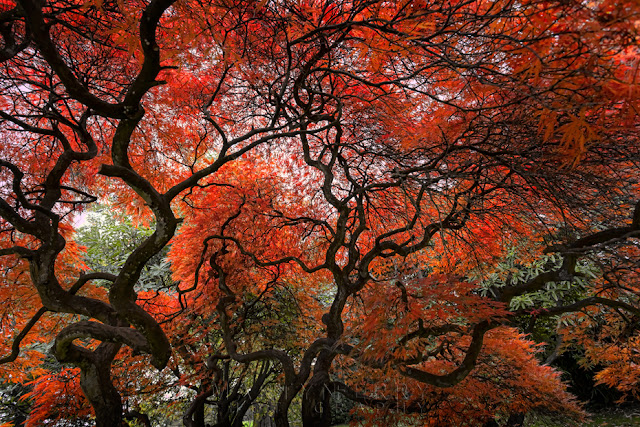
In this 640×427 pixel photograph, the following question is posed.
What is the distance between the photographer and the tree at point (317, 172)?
1992 millimetres

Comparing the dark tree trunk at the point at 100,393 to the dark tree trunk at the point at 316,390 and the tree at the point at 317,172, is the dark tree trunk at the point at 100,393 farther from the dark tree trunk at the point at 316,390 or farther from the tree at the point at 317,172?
the dark tree trunk at the point at 316,390

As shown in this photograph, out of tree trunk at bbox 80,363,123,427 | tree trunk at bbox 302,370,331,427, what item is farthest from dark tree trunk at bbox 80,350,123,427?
tree trunk at bbox 302,370,331,427

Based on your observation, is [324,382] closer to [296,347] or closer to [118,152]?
[296,347]

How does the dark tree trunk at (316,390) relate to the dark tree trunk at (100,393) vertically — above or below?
below

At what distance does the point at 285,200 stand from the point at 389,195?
1.73 m

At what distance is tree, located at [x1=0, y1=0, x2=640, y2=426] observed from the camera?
1.99 meters

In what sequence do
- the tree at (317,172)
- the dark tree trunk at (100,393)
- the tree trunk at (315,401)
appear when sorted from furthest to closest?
the tree trunk at (315,401)
the dark tree trunk at (100,393)
the tree at (317,172)

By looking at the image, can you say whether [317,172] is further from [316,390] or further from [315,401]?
[315,401]

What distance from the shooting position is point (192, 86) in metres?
4.67

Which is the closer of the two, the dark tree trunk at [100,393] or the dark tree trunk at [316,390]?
the dark tree trunk at [100,393]

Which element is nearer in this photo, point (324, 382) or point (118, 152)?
point (118, 152)

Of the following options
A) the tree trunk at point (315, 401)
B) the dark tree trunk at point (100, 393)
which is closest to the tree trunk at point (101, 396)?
the dark tree trunk at point (100, 393)

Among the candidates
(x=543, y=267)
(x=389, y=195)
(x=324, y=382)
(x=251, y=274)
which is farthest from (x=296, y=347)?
(x=543, y=267)

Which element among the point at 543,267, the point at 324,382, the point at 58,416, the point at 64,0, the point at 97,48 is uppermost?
the point at 97,48
